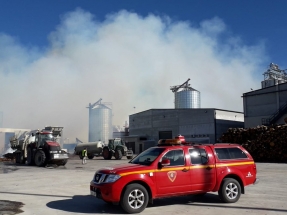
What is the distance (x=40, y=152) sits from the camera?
2639 centimetres

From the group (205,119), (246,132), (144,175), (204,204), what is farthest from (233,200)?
(205,119)

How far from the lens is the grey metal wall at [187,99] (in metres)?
75.8

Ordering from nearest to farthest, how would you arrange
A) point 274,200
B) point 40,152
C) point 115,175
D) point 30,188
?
point 115,175
point 274,200
point 30,188
point 40,152

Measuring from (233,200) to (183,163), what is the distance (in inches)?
74.6

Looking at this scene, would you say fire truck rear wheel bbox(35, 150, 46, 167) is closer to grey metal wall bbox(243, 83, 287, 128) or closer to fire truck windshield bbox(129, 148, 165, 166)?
fire truck windshield bbox(129, 148, 165, 166)

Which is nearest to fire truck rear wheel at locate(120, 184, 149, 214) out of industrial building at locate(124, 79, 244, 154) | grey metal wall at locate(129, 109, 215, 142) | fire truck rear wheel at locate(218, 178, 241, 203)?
fire truck rear wheel at locate(218, 178, 241, 203)

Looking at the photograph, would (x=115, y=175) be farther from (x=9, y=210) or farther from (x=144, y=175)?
(x=9, y=210)

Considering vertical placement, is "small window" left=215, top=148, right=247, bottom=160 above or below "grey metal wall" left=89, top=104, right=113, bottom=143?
below

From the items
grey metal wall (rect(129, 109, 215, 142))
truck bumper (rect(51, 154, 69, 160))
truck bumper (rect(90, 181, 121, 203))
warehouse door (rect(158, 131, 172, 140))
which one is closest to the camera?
truck bumper (rect(90, 181, 121, 203))

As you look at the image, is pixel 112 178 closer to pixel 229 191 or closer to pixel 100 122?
pixel 229 191

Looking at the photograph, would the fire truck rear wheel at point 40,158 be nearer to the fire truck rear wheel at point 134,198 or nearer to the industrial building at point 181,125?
the fire truck rear wheel at point 134,198

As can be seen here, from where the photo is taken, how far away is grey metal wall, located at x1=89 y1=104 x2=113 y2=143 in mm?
105181

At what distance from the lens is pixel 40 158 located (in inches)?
1033

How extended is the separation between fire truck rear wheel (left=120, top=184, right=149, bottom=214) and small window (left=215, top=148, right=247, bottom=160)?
2641mm
